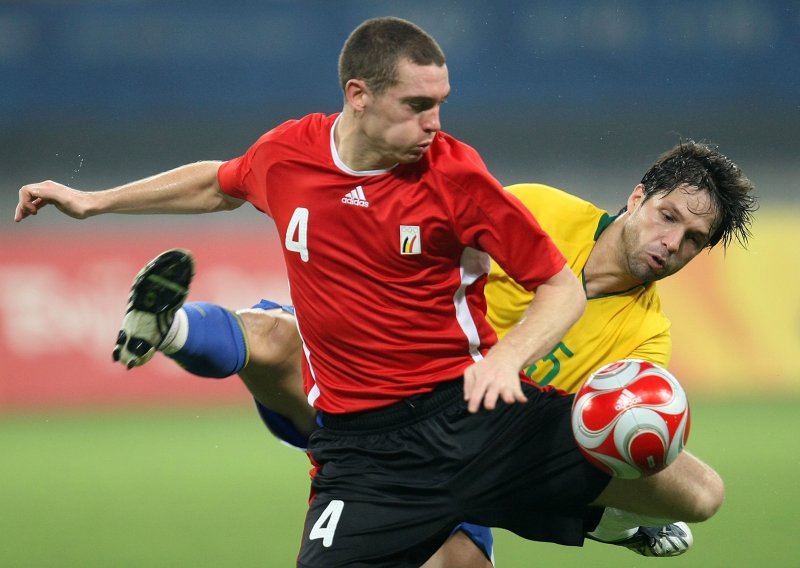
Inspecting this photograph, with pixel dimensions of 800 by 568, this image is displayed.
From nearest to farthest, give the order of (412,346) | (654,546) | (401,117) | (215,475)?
1. (401,117)
2. (412,346)
3. (654,546)
4. (215,475)

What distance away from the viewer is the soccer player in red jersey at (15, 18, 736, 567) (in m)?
3.21

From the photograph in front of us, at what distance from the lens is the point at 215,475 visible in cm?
683

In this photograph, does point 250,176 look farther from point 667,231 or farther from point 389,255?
point 667,231

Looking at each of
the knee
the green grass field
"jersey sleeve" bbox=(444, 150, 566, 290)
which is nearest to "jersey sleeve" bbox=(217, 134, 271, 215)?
"jersey sleeve" bbox=(444, 150, 566, 290)

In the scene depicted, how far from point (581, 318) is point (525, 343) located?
1140 mm

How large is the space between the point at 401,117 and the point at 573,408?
979mm

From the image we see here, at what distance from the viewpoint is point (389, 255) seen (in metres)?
3.30

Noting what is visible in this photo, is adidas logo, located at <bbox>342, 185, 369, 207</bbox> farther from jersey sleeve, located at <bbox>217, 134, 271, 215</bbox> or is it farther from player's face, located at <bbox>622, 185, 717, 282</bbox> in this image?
player's face, located at <bbox>622, 185, 717, 282</bbox>

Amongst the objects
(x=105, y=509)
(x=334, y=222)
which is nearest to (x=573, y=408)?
(x=334, y=222)

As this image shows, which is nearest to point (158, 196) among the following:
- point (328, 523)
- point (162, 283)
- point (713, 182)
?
point (162, 283)

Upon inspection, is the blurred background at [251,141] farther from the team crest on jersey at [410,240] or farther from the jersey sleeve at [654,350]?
the team crest on jersey at [410,240]

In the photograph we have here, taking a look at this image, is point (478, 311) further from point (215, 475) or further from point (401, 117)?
point (215, 475)

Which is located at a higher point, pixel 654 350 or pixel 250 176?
pixel 250 176

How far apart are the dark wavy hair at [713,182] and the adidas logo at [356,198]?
A: 4.28 ft
